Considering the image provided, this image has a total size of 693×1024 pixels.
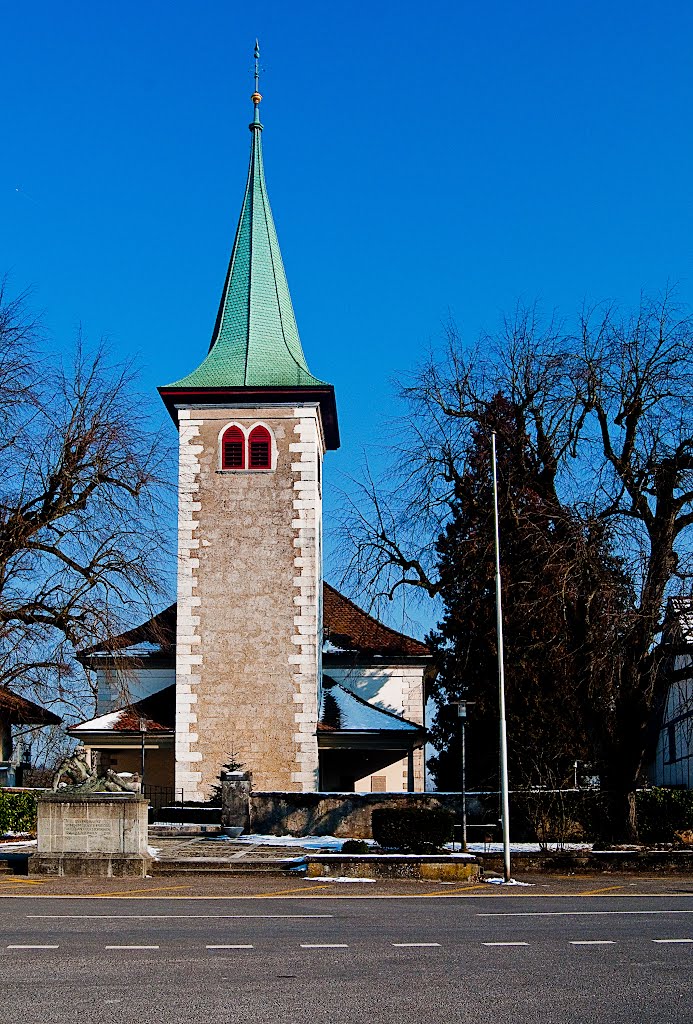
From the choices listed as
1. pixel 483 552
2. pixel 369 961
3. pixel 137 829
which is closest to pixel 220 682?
pixel 483 552

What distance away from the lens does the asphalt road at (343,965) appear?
324 inches

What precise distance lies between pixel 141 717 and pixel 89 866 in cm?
1472

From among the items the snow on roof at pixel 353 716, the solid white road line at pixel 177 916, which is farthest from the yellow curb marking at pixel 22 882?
the snow on roof at pixel 353 716

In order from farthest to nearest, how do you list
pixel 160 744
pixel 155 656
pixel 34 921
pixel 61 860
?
pixel 155 656
pixel 160 744
pixel 61 860
pixel 34 921

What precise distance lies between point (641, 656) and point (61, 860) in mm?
12151

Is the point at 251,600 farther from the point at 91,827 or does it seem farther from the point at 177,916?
the point at 177,916

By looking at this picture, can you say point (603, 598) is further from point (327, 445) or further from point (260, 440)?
point (327, 445)

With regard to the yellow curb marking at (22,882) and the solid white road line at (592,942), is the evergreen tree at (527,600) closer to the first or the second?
the yellow curb marking at (22,882)

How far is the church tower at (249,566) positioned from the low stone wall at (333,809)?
4.75 m

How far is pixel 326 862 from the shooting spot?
21.3 meters

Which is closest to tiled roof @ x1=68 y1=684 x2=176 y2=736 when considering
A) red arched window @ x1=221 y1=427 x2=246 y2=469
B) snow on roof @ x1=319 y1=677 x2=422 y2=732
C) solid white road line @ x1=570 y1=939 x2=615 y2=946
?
snow on roof @ x1=319 y1=677 x2=422 y2=732

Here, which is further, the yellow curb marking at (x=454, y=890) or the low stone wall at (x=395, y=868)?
the low stone wall at (x=395, y=868)

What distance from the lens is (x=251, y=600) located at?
3612 cm

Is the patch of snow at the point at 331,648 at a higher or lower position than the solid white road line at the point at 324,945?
higher
